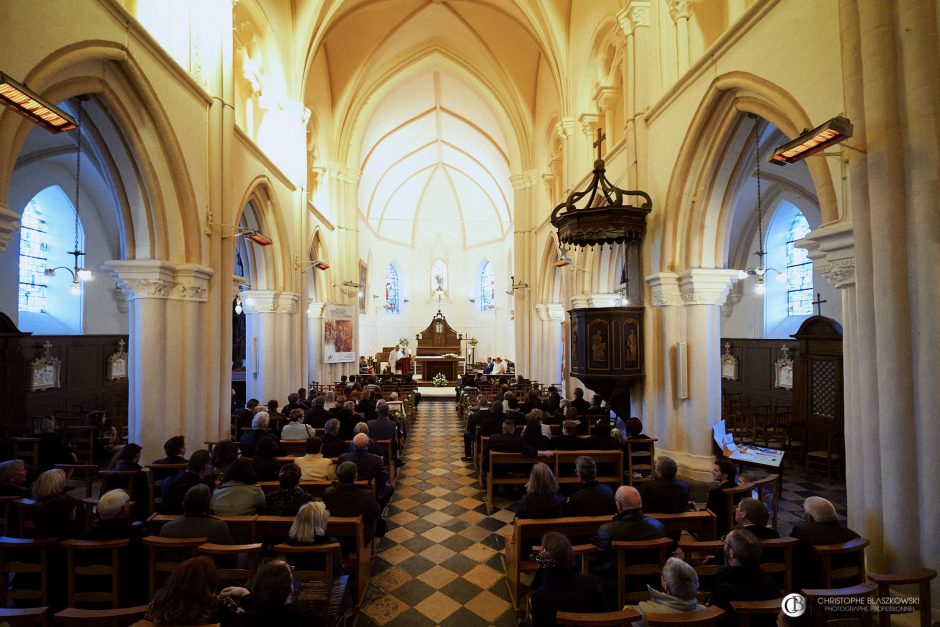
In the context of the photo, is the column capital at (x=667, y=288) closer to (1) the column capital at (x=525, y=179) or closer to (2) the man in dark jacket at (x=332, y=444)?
(2) the man in dark jacket at (x=332, y=444)

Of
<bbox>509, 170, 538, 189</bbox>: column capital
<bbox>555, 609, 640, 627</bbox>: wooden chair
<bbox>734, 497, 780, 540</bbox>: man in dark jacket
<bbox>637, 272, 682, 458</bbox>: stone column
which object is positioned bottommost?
<bbox>555, 609, 640, 627</bbox>: wooden chair

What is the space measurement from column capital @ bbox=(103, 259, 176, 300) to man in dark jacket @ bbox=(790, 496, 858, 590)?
8076 millimetres

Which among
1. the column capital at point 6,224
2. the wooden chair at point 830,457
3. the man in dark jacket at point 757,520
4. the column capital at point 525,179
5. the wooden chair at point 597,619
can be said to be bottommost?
the wooden chair at point 830,457

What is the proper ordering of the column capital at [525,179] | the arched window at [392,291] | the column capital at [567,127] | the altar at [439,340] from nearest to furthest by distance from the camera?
the column capital at [567,127] < the column capital at [525,179] < the altar at [439,340] < the arched window at [392,291]

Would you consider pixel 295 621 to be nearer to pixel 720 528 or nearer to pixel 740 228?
pixel 720 528

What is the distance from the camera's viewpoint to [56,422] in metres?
9.24

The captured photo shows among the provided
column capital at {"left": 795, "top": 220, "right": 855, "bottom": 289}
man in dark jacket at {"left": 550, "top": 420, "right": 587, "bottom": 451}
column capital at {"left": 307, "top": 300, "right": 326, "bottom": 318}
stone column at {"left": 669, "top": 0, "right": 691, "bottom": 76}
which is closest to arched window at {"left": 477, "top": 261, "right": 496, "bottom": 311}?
column capital at {"left": 307, "top": 300, "right": 326, "bottom": 318}

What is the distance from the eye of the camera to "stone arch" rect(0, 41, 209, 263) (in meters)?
5.25

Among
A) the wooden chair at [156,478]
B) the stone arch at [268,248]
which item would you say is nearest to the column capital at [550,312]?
the stone arch at [268,248]

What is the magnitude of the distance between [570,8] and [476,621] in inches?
562

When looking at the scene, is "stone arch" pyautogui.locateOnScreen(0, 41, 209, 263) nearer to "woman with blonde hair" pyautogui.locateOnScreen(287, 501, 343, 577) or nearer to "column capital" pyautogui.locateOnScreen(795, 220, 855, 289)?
"woman with blonde hair" pyautogui.locateOnScreen(287, 501, 343, 577)

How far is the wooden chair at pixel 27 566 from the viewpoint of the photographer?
3027 millimetres

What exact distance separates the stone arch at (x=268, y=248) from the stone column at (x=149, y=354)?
4.67 meters

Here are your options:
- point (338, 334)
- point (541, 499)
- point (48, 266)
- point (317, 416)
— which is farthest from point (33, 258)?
point (541, 499)
